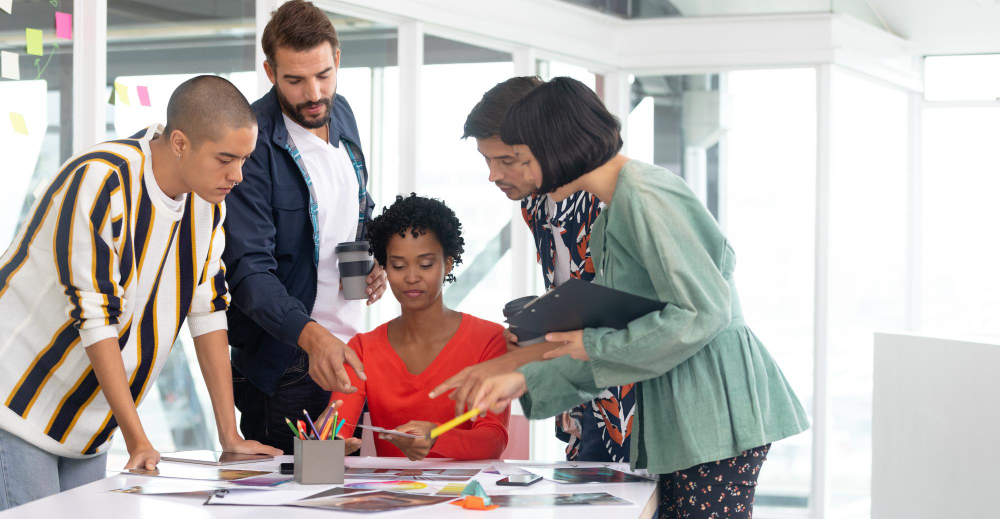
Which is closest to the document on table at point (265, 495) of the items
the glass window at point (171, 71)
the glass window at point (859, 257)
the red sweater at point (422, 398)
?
the red sweater at point (422, 398)

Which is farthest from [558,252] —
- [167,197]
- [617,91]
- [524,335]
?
[617,91]

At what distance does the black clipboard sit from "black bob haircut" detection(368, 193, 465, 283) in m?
0.78

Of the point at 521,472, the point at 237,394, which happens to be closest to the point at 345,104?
the point at 237,394

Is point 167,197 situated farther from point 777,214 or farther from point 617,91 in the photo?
point 777,214

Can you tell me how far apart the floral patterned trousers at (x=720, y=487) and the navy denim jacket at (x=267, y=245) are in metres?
0.99

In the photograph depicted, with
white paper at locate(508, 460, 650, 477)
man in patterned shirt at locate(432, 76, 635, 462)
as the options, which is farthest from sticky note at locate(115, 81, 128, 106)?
white paper at locate(508, 460, 650, 477)

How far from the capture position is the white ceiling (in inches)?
195

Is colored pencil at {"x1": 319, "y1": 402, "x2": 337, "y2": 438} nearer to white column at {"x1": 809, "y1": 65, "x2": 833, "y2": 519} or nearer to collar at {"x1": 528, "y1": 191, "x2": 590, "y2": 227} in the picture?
collar at {"x1": 528, "y1": 191, "x2": 590, "y2": 227}

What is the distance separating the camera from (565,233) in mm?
2236

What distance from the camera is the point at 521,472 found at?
1.77 metres

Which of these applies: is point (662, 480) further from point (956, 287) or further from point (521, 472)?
point (956, 287)

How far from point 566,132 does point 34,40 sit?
186 centimetres

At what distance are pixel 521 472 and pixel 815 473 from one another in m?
3.41

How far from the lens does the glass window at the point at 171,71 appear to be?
9.63ft
